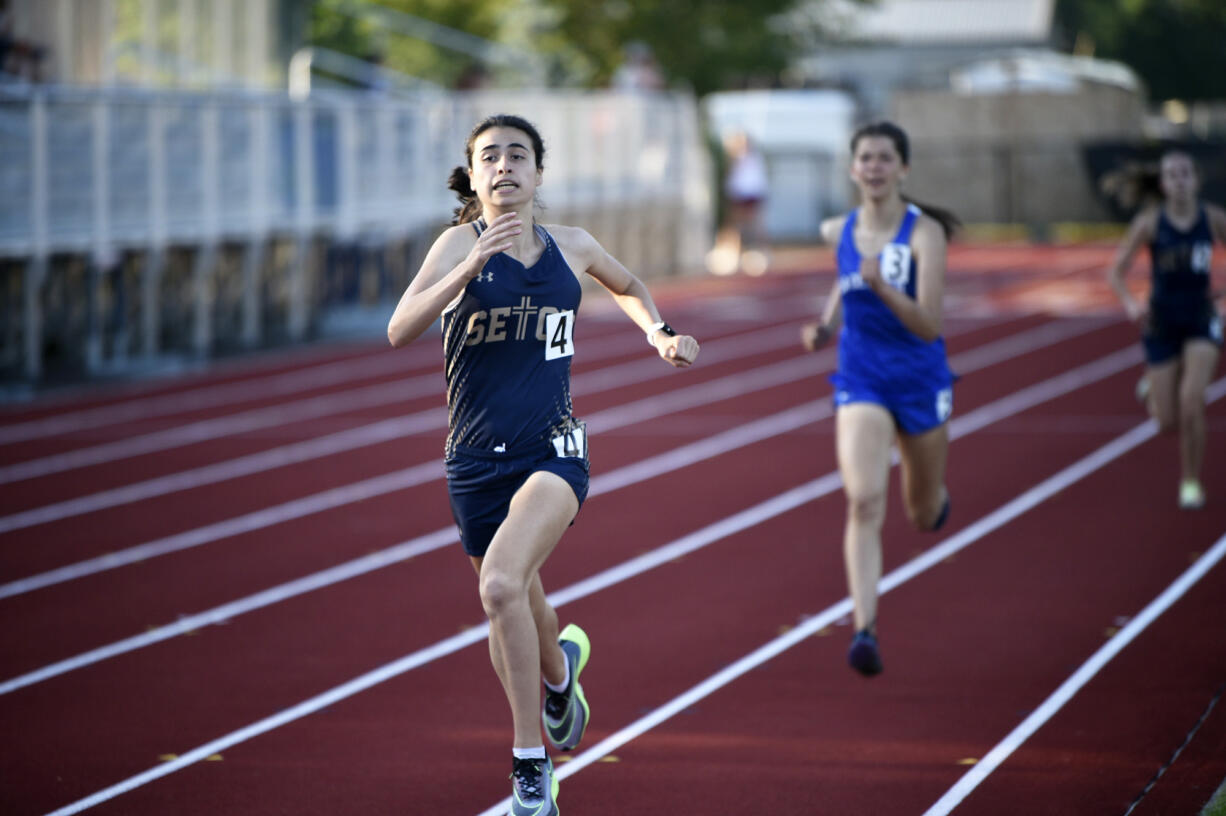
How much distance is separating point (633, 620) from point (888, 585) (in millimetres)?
1320

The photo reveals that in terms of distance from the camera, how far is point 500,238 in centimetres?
473

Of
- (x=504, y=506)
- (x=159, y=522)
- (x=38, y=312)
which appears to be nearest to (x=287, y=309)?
(x=38, y=312)

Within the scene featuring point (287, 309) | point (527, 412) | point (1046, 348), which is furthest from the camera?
point (287, 309)

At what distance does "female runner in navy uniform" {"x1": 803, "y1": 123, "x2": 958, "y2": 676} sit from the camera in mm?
6723

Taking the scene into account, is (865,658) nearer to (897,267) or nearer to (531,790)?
(897,267)

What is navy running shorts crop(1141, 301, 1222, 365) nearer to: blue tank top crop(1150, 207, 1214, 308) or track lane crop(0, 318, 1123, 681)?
blue tank top crop(1150, 207, 1214, 308)

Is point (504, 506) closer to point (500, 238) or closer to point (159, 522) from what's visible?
point (500, 238)

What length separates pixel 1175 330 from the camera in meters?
9.62

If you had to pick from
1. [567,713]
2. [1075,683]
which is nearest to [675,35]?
[1075,683]

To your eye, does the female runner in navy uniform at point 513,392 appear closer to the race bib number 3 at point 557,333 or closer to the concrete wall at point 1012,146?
the race bib number 3 at point 557,333

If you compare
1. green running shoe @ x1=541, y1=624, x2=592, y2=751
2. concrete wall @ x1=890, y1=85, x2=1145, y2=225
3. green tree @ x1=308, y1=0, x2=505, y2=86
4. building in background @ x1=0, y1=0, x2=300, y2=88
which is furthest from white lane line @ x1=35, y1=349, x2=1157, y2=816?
green tree @ x1=308, y1=0, x2=505, y2=86

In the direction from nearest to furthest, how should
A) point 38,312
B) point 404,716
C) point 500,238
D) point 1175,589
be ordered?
point 500,238, point 404,716, point 1175,589, point 38,312

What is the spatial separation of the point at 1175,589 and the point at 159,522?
5.59 m

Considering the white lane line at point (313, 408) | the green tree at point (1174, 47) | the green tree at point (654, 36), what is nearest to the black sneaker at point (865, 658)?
the white lane line at point (313, 408)
